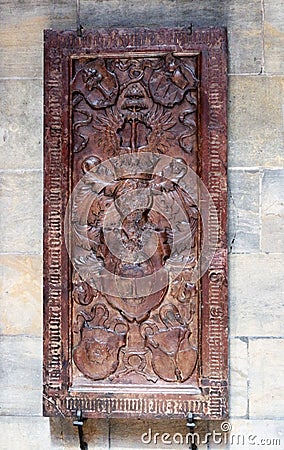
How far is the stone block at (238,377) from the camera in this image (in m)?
2.52

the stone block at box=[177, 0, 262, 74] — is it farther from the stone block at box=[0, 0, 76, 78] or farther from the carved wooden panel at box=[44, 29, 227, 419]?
the stone block at box=[0, 0, 76, 78]

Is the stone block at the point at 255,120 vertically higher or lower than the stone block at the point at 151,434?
higher

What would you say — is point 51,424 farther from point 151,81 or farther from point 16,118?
point 151,81

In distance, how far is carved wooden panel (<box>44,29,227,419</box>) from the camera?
8.20 feet

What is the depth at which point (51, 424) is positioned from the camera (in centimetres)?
258

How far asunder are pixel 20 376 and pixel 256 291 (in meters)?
0.94

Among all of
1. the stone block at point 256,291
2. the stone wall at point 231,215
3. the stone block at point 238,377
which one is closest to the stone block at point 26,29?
the stone wall at point 231,215

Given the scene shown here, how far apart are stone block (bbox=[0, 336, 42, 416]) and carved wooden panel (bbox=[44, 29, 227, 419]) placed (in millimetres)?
69

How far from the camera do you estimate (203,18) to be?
8.36 ft

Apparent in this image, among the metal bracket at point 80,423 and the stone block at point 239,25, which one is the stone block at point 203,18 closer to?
the stone block at point 239,25

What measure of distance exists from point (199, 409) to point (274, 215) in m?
0.75

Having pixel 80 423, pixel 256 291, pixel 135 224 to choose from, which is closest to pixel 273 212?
pixel 256 291

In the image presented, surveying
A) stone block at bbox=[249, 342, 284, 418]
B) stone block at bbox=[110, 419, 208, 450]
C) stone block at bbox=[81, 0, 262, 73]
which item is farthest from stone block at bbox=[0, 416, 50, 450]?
stone block at bbox=[81, 0, 262, 73]

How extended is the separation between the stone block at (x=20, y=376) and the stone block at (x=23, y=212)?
348mm
